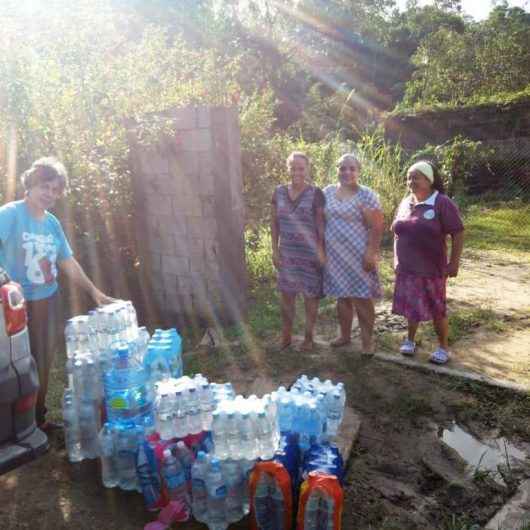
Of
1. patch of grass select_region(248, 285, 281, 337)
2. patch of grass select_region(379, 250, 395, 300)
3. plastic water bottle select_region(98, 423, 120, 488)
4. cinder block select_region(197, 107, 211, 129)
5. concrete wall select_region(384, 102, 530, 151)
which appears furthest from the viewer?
concrete wall select_region(384, 102, 530, 151)

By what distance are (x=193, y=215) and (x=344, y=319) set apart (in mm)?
1943

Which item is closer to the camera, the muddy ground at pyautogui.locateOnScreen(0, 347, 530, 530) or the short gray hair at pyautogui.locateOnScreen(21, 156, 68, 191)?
the muddy ground at pyautogui.locateOnScreen(0, 347, 530, 530)

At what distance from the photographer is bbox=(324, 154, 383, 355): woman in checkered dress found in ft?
14.6

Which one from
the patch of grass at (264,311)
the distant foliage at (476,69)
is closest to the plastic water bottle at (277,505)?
the patch of grass at (264,311)

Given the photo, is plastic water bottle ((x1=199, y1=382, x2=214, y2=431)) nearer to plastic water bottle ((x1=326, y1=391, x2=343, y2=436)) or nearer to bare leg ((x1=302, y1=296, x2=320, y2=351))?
plastic water bottle ((x1=326, y1=391, x2=343, y2=436))

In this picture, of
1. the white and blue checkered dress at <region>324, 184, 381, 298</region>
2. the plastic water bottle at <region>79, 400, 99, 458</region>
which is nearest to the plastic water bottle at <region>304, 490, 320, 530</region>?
the plastic water bottle at <region>79, 400, 99, 458</region>

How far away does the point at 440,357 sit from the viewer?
4.61 m

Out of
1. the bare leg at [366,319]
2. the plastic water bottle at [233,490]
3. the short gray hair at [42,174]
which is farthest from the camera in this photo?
the bare leg at [366,319]

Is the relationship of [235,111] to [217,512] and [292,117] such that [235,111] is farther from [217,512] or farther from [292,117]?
[292,117]

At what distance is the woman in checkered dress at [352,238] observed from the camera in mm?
4457

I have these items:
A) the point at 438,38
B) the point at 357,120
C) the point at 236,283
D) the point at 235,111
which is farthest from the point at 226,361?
the point at 438,38

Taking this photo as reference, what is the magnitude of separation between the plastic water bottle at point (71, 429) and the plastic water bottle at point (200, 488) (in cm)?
98

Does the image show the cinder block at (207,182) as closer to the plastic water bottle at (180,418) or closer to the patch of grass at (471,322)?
the patch of grass at (471,322)

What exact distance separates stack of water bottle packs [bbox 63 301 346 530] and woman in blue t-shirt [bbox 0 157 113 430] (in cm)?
25
